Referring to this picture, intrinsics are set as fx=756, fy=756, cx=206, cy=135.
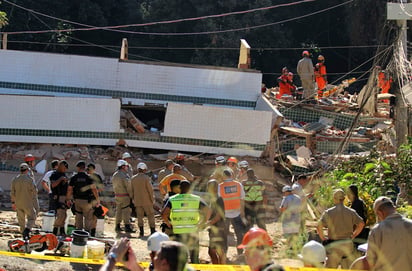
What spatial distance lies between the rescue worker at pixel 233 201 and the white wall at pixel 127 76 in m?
8.12

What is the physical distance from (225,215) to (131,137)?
756cm

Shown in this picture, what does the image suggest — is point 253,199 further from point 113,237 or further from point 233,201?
point 113,237

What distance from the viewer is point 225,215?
12.0 metres

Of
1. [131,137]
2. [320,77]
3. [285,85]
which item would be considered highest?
[320,77]

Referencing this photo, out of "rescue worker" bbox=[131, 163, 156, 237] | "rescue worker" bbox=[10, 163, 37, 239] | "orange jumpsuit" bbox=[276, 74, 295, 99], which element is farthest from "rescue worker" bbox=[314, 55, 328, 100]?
"rescue worker" bbox=[10, 163, 37, 239]

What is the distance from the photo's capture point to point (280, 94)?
23.1 metres

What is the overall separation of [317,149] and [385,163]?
5.53 m

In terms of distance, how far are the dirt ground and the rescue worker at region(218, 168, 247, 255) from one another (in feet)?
1.85

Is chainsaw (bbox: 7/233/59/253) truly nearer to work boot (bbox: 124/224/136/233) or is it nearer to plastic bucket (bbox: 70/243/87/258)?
plastic bucket (bbox: 70/243/87/258)

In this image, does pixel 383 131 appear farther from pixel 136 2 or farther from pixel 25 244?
pixel 136 2

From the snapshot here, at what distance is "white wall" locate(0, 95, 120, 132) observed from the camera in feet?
61.5

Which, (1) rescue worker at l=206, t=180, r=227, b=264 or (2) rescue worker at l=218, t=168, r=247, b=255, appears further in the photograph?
(2) rescue worker at l=218, t=168, r=247, b=255

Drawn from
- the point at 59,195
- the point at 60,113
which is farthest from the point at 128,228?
the point at 60,113

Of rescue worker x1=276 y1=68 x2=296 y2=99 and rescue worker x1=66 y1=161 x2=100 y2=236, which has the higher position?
rescue worker x1=276 y1=68 x2=296 y2=99
